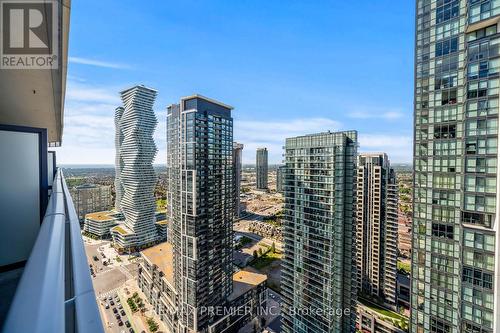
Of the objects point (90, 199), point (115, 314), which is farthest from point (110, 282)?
point (90, 199)

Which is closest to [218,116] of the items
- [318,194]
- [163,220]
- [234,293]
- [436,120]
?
[318,194]

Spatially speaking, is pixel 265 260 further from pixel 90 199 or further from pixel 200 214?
pixel 90 199

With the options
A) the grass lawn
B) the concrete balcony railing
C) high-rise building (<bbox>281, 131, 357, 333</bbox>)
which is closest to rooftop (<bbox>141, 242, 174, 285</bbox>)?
the grass lawn

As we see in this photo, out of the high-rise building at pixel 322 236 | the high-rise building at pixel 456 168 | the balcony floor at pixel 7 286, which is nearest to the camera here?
the balcony floor at pixel 7 286

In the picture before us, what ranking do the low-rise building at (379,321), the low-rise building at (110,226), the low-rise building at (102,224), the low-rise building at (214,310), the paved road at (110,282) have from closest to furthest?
1. the low-rise building at (379,321)
2. the low-rise building at (214,310)
3. the paved road at (110,282)
4. the low-rise building at (110,226)
5. the low-rise building at (102,224)

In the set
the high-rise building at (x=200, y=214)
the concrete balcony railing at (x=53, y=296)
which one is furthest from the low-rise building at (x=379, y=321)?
the concrete balcony railing at (x=53, y=296)

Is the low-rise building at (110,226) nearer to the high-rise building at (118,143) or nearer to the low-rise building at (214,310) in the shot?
the high-rise building at (118,143)

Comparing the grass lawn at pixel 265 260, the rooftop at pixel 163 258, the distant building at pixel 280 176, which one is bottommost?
the grass lawn at pixel 265 260

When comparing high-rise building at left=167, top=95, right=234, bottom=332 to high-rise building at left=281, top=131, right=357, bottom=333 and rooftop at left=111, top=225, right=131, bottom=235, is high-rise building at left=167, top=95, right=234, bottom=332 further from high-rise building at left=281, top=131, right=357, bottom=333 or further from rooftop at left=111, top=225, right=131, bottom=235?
rooftop at left=111, top=225, right=131, bottom=235
